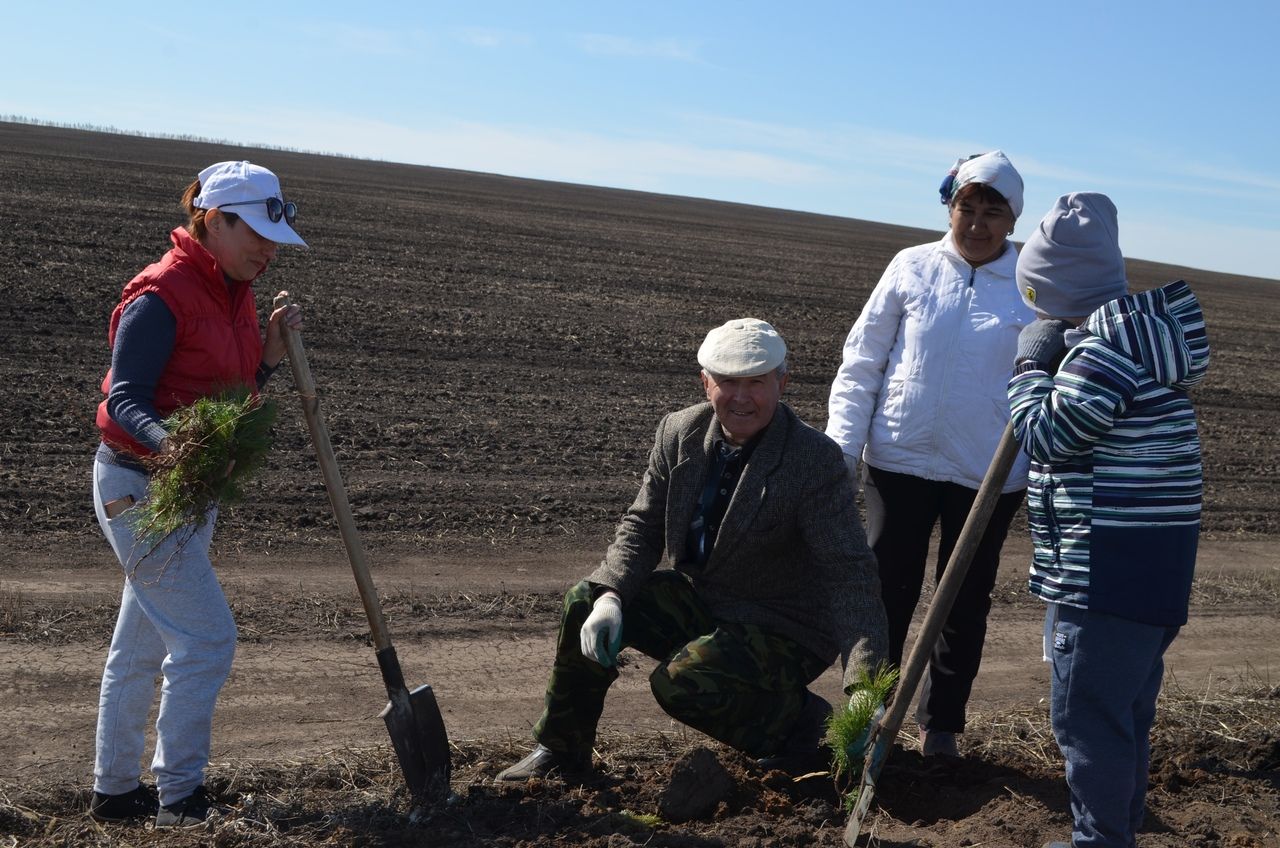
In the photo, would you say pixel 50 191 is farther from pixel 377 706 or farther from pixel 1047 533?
pixel 1047 533

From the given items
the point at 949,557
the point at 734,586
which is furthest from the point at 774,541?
the point at 949,557

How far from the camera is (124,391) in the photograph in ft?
11.1

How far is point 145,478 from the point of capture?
352 centimetres

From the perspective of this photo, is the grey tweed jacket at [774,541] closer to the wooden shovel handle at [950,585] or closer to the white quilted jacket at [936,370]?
the wooden shovel handle at [950,585]

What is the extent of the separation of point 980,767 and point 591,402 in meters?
6.86

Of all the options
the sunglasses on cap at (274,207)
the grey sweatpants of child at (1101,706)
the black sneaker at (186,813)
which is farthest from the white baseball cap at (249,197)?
the grey sweatpants of child at (1101,706)

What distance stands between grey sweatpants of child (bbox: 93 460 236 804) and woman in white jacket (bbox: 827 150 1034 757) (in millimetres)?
2200

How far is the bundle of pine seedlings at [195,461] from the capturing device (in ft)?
11.0

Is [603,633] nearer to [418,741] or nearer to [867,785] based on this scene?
[418,741]

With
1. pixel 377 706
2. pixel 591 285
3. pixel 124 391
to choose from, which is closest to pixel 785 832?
pixel 377 706

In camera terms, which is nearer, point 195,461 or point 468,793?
point 195,461

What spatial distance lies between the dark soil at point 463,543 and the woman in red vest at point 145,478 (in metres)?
0.25

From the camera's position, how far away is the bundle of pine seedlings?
11.0 feet

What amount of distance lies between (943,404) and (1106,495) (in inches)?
46.4
